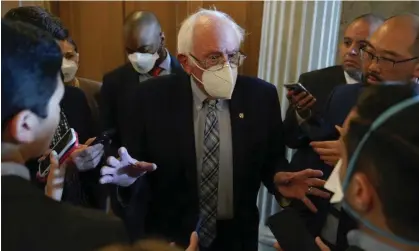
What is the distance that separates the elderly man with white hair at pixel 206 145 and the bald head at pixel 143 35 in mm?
660

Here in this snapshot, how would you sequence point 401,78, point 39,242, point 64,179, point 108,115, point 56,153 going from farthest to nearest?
point 108,115 → point 401,78 → point 64,179 → point 56,153 → point 39,242

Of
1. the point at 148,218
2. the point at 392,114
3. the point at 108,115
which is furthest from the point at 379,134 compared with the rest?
the point at 108,115

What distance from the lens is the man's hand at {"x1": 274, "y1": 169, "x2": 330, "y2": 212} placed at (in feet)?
4.91

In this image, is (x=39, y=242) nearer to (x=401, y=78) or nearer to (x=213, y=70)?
(x=213, y=70)

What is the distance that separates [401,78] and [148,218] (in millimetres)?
1070

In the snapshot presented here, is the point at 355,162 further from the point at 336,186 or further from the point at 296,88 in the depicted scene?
the point at 296,88

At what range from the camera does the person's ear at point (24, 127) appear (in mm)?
805

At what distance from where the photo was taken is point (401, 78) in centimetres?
171

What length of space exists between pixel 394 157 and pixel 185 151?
3.20ft

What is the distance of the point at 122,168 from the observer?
149 centimetres

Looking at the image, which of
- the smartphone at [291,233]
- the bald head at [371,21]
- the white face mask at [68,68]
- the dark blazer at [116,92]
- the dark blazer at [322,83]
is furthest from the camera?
the dark blazer at [116,92]

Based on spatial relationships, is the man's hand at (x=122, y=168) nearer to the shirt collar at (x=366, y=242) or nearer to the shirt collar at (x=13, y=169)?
the shirt collar at (x=13, y=169)

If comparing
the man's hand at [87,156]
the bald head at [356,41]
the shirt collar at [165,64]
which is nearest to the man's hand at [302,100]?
the bald head at [356,41]

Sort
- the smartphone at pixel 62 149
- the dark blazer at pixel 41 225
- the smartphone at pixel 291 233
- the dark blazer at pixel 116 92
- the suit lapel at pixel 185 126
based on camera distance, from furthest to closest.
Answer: the dark blazer at pixel 116 92 < the suit lapel at pixel 185 126 < the smartphone at pixel 62 149 < the smartphone at pixel 291 233 < the dark blazer at pixel 41 225
